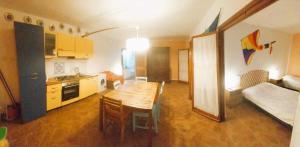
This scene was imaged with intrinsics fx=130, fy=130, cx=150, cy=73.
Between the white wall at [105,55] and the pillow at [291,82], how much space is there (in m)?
6.36

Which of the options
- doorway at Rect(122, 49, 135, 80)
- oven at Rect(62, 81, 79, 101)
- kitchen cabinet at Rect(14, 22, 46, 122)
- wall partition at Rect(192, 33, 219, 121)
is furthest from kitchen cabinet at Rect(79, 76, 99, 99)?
wall partition at Rect(192, 33, 219, 121)

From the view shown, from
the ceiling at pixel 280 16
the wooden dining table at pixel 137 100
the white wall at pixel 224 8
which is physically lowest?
the wooden dining table at pixel 137 100

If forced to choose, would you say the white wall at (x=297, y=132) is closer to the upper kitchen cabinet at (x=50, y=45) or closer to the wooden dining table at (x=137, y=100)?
the wooden dining table at (x=137, y=100)

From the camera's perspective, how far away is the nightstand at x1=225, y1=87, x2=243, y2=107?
3371 mm

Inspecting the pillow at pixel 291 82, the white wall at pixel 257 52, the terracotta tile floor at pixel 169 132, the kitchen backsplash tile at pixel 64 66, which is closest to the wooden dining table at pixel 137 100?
the terracotta tile floor at pixel 169 132

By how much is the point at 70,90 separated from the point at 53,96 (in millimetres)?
428

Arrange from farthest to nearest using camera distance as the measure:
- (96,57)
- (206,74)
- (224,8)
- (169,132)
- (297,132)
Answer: (96,57)
(206,74)
(169,132)
(224,8)
(297,132)

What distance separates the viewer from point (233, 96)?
3.42m

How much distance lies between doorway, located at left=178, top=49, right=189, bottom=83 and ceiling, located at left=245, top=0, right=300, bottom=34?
3.02 meters

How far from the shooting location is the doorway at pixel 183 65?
6.49m

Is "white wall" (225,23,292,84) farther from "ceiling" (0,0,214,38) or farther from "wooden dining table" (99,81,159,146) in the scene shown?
"wooden dining table" (99,81,159,146)

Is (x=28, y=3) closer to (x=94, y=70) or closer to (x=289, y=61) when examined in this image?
(x=94, y=70)

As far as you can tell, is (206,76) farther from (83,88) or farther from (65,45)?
(65,45)

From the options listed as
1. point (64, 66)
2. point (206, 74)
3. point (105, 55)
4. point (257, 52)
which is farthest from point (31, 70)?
point (257, 52)
